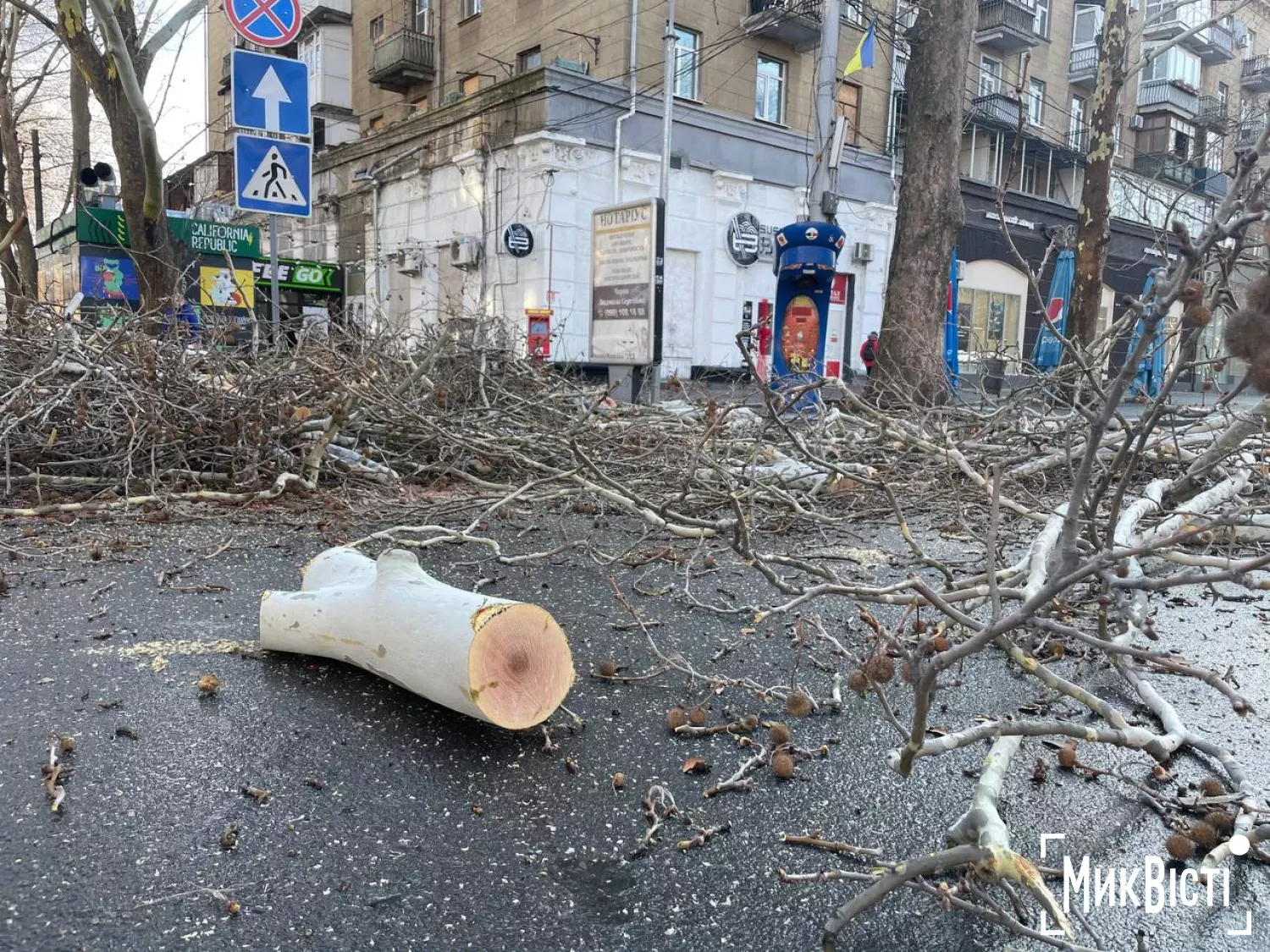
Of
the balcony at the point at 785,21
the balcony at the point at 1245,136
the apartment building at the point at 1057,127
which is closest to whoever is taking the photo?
the balcony at the point at 1245,136

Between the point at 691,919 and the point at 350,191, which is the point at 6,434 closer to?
the point at 691,919

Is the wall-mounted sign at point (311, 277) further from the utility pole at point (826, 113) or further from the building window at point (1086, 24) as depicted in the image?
the building window at point (1086, 24)

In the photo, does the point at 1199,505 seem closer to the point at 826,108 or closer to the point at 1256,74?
the point at 826,108

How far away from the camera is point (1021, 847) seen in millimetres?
1677

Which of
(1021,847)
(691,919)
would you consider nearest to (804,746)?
(1021,847)

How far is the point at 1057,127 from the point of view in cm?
2798

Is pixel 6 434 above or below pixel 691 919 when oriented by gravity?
above

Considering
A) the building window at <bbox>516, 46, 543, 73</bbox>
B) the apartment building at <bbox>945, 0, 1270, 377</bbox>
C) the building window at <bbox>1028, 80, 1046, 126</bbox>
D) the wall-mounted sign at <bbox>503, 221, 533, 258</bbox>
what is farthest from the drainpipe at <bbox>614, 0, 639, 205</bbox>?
the building window at <bbox>1028, 80, 1046, 126</bbox>

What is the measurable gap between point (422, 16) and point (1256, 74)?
102ft

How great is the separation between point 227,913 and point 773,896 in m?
0.93

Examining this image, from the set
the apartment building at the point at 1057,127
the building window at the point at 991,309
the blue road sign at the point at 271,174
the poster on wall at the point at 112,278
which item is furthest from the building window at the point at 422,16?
the blue road sign at the point at 271,174

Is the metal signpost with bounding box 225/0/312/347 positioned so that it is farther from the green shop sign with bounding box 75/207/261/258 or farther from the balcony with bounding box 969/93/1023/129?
the balcony with bounding box 969/93/1023/129

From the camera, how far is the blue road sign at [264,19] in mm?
6805

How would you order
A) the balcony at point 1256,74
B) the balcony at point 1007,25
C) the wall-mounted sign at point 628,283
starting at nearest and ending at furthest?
the wall-mounted sign at point 628,283 → the balcony at point 1007,25 → the balcony at point 1256,74
